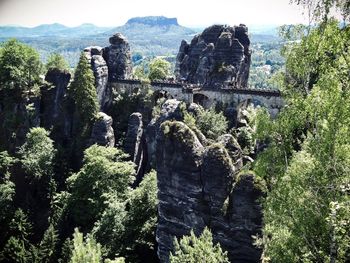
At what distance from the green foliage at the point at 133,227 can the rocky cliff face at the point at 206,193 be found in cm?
501

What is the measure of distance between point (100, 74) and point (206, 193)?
44178 millimetres

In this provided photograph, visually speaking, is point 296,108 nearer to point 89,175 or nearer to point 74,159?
point 89,175

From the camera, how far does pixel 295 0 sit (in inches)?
713

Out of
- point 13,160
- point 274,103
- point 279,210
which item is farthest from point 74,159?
point 279,210

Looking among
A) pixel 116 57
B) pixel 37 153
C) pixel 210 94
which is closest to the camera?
pixel 37 153

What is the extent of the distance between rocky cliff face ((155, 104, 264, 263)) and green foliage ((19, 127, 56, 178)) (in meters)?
29.4

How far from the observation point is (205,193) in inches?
1302

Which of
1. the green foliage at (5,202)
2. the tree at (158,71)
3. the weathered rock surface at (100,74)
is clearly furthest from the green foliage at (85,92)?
the tree at (158,71)

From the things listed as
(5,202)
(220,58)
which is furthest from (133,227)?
(220,58)

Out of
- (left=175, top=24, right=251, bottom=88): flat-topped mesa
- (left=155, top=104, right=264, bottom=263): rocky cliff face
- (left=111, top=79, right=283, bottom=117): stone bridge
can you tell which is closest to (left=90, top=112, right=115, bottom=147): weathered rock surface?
(left=111, top=79, right=283, bottom=117): stone bridge

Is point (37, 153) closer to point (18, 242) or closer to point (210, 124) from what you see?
point (18, 242)

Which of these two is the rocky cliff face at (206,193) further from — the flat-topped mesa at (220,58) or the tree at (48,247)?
the flat-topped mesa at (220,58)

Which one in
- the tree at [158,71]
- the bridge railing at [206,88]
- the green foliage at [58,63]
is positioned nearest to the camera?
the bridge railing at [206,88]

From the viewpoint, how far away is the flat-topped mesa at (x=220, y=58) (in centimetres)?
7319
